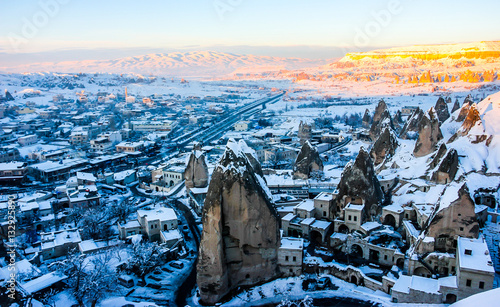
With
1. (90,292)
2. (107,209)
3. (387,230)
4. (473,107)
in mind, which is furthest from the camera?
(473,107)

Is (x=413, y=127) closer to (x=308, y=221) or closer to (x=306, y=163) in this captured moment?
(x=306, y=163)

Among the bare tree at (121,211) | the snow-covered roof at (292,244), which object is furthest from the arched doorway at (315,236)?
the bare tree at (121,211)

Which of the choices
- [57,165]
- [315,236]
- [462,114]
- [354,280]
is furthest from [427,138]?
[57,165]

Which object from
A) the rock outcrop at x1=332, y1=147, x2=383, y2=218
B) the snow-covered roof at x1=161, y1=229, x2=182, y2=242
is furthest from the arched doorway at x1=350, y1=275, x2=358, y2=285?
the snow-covered roof at x1=161, y1=229, x2=182, y2=242

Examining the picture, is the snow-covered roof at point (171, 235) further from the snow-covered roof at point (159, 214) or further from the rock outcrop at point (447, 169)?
the rock outcrop at point (447, 169)

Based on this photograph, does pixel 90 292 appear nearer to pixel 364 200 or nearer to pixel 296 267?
pixel 296 267

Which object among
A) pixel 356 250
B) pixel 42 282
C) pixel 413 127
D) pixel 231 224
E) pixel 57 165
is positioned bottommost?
pixel 57 165

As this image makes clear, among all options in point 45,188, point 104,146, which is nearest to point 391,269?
point 45,188
